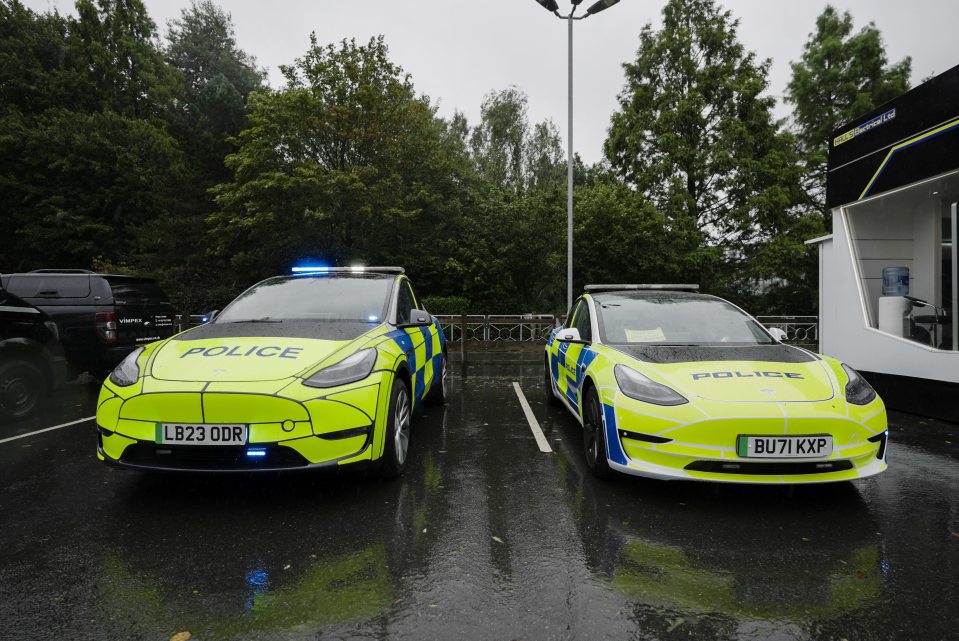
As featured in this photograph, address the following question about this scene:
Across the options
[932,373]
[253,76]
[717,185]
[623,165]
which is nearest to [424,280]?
[623,165]

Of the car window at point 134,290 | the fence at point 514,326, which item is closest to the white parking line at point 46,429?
the car window at point 134,290

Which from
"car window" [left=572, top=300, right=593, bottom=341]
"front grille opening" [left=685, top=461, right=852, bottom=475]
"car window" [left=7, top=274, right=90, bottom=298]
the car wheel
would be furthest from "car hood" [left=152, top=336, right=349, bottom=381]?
"car window" [left=7, top=274, right=90, bottom=298]

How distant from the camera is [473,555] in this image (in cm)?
291

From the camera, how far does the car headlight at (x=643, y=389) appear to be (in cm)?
356

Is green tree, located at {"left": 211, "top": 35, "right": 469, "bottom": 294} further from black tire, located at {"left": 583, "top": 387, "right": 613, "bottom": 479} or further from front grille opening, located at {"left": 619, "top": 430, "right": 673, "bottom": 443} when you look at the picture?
front grille opening, located at {"left": 619, "top": 430, "right": 673, "bottom": 443}

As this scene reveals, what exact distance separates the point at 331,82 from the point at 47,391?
1553 cm

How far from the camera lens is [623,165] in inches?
972

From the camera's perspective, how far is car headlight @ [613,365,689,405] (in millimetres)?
3564

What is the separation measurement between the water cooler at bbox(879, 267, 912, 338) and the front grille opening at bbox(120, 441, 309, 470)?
316 inches

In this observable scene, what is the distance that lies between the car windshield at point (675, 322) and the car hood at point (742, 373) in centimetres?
34

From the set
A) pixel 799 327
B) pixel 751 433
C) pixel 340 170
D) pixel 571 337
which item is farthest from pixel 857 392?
pixel 340 170

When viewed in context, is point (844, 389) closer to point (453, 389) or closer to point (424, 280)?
point (453, 389)

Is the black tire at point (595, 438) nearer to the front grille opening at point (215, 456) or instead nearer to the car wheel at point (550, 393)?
the front grille opening at point (215, 456)

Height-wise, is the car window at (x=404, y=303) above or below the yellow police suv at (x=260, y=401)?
above
